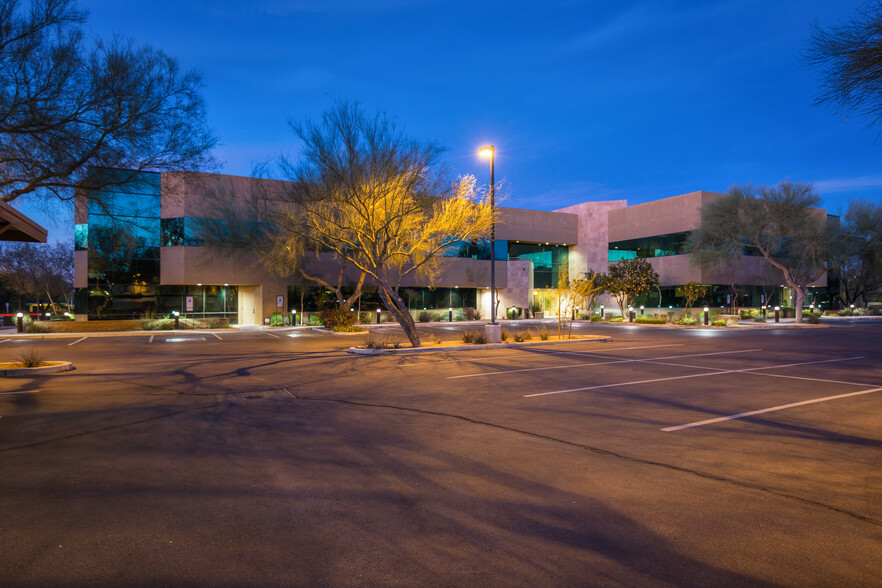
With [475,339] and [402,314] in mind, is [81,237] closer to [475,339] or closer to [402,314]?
[402,314]

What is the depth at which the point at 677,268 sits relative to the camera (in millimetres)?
43750

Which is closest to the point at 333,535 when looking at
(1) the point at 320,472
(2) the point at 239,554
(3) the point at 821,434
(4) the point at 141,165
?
(2) the point at 239,554

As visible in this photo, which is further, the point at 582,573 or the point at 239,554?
the point at 239,554

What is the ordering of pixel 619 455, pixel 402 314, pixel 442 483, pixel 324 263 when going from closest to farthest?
pixel 442 483, pixel 619 455, pixel 402 314, pixel 324 263

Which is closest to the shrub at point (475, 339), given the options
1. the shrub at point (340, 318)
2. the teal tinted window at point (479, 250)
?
the shrub at point (340, 318)

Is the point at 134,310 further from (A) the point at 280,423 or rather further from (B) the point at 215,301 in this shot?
(A) the point at 280,423

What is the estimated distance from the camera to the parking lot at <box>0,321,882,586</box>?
3.65 meters

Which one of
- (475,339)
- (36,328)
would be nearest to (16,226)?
(475,339)

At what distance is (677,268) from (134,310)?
4145 centimetres

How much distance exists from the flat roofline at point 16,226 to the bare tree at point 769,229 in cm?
4039

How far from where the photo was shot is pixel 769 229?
38469 mm

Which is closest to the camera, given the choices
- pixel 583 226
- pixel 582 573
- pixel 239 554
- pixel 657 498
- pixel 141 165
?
pixel 582 573

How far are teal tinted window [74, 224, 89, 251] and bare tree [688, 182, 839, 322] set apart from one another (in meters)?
42.5

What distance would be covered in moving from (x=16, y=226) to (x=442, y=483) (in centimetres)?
813
